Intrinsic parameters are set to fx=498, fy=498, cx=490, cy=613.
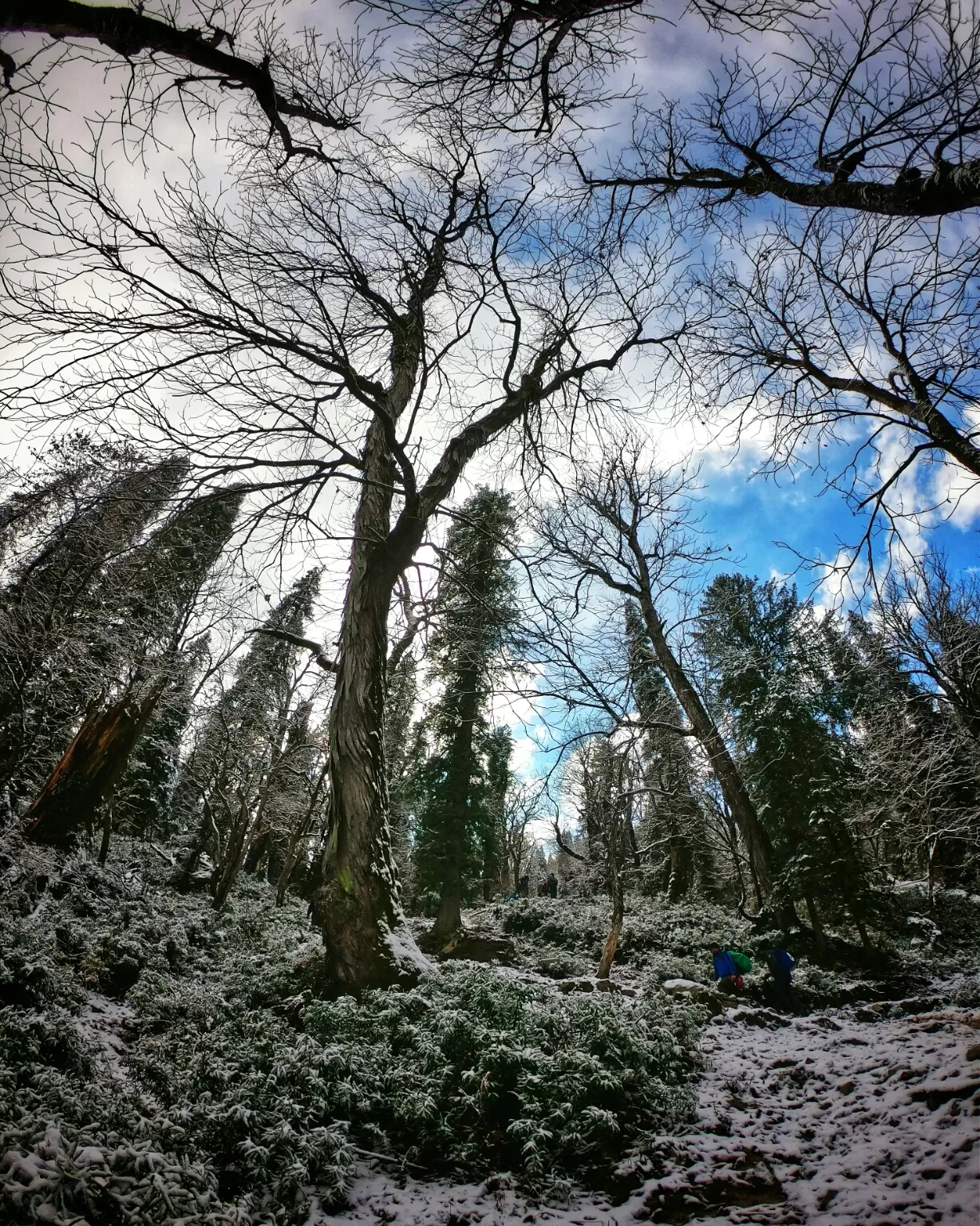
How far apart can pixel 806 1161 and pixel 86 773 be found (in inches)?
454

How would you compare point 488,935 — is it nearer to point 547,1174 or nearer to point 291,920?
point 291,920

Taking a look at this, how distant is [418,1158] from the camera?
9.21 ft

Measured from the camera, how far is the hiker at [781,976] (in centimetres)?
773

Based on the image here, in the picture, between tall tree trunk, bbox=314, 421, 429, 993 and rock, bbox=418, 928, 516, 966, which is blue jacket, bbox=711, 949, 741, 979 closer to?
rock, bbox=418, 928, 516, 966

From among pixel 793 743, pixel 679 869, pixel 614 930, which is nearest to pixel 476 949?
pixel 614 930

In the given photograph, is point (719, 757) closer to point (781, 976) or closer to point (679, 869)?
point (781, 976)

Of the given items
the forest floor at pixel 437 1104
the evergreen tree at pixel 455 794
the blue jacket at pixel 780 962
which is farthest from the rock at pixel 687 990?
the evergreen tree at pixel 455 794

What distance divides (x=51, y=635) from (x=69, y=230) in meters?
6.67

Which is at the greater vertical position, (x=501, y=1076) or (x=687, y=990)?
(x=687, y=990)

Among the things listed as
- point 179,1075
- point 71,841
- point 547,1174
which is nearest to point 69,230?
point 179,1075

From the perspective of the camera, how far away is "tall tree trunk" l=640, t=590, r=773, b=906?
9.48 meters

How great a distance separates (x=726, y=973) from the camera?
848 cm

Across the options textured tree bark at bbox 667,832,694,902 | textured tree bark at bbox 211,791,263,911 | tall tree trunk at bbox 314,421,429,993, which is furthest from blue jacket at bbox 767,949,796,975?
textured tree bark at bbox 211,791,263,911

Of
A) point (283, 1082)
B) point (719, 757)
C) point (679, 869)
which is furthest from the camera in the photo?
point (679, 869)
